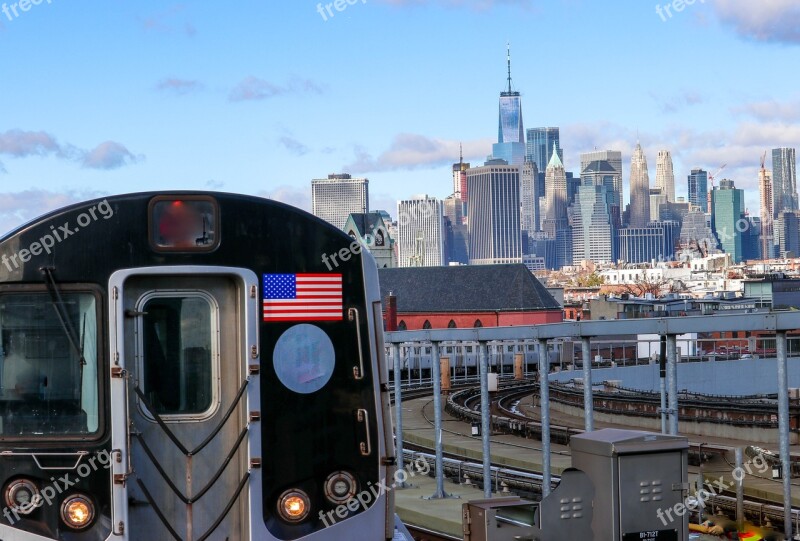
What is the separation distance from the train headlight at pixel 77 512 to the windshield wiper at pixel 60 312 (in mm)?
876

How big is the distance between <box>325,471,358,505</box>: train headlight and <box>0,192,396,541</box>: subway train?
12 mm

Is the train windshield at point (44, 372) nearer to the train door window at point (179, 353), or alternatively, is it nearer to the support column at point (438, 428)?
the train door window at point (179, 353)

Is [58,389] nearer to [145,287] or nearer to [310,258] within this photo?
[145,287]

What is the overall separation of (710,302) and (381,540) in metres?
72.5

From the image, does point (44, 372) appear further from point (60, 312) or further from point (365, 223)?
point (365, 223)

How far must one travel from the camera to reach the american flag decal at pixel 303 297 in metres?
8.10

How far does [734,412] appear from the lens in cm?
2856

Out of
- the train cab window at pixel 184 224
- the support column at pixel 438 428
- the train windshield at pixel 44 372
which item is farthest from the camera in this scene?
the support column at pixel 438 428

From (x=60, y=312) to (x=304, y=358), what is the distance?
5.40 ft

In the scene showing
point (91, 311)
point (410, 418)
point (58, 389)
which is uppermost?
point (91, 311)

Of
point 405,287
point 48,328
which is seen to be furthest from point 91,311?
point 405,287

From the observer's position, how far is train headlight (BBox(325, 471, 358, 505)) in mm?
8141

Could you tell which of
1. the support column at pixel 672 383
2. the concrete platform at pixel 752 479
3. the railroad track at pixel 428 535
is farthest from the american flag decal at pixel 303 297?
the concrete platform at pixel 752 479

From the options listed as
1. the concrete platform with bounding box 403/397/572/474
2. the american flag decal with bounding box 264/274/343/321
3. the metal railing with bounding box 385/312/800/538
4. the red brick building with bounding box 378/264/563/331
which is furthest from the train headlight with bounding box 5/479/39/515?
the red brick building with bounding box 378/264/563/331
